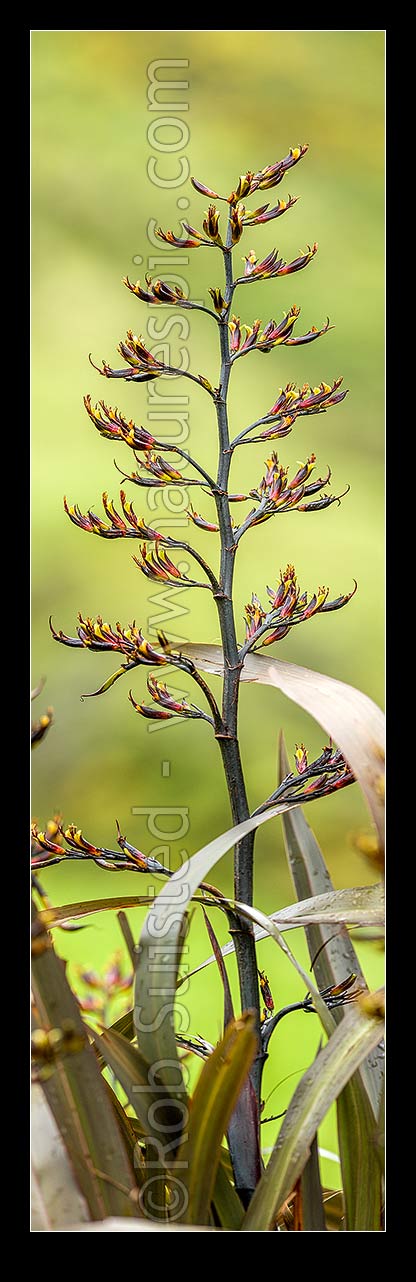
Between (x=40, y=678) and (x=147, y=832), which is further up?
(x=40, y=678)

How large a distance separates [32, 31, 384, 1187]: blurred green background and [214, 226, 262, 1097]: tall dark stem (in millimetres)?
60

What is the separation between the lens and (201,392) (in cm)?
127

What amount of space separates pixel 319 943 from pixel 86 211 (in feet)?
3.02

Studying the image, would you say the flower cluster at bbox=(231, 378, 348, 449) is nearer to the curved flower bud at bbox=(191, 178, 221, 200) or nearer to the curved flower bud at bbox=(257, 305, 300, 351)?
the curved flower bud at bbox=(257, 305, 300, 351)

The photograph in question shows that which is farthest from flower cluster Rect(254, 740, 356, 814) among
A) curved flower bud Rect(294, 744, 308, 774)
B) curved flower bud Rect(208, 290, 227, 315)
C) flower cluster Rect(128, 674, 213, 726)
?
curved flower bud Rect(208, 290, 227, 315)

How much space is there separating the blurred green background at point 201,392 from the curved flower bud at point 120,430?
0.07m

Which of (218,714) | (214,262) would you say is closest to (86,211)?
(214,262)

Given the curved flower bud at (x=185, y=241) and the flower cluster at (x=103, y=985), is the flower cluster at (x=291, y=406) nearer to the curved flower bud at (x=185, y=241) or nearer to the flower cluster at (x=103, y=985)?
the curved flower bud at (x=185, y=241)

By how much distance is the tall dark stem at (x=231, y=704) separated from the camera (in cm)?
115

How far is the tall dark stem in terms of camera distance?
3.76 feet

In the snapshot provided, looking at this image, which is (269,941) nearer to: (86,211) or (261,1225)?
(261,1225)

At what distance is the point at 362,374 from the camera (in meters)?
1.34

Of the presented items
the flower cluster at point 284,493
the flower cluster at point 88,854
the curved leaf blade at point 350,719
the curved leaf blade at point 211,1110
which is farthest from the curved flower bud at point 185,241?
the curved leaf blade at point 211,1110

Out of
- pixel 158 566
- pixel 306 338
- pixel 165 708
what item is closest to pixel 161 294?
pixel 306 338
